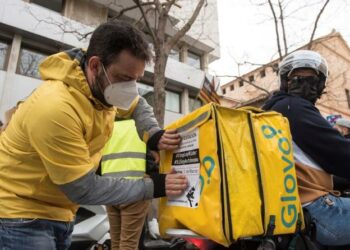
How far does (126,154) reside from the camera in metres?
3.13

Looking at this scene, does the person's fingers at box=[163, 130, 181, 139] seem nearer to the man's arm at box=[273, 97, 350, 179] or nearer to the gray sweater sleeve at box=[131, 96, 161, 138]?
the gray sweater sleeve at box=[131, 96, 161, 138]

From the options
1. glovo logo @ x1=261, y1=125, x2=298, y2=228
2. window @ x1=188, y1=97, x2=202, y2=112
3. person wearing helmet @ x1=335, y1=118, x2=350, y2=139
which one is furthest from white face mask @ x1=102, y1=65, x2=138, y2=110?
window @ x1=188, y1=97, x2=202, y2=112

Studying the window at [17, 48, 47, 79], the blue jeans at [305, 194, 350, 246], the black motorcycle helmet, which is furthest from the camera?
the window at [17, 48, 47, 79]

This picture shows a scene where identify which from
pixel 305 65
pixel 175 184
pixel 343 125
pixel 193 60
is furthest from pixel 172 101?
pixel 175 184

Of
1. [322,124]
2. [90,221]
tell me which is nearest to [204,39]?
[90,221]

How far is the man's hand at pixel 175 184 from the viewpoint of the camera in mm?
1580

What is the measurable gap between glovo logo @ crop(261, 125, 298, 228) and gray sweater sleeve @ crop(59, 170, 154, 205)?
628mm

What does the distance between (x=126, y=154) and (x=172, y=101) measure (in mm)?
15513

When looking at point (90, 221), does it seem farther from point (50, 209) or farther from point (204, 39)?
point (204, 39)

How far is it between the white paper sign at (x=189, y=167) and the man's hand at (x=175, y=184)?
21 mm

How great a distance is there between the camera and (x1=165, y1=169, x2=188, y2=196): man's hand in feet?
5.18

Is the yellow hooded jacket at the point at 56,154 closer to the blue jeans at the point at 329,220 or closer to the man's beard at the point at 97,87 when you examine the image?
the man's beard at the point at 97,87

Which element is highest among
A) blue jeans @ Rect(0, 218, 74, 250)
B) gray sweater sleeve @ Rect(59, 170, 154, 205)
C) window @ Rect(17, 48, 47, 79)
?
window @ Rect(17, 48, 47, 79)

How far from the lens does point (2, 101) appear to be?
38.7 ft
